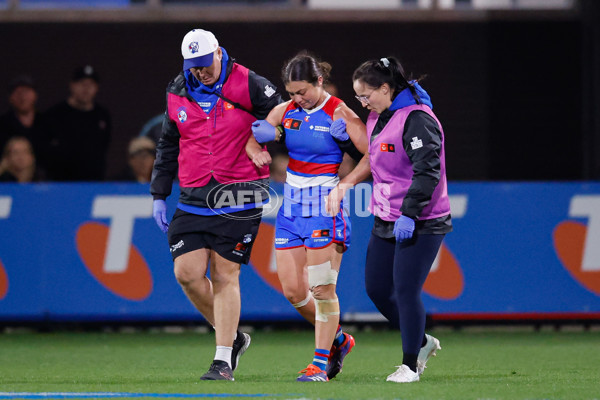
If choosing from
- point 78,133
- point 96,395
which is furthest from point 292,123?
point 78,133

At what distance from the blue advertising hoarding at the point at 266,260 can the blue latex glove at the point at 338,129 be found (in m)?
4.02

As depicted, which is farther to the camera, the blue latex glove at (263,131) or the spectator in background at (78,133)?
the spectator in background at (78,133)

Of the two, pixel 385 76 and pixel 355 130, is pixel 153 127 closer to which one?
pixel 355 130

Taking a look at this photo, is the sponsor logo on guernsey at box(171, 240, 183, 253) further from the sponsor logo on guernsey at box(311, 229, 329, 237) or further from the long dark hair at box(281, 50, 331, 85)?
the long dark hair at box(281, 50, 331, 85)

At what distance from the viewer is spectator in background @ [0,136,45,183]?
11.8 meters

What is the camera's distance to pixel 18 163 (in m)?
11.9

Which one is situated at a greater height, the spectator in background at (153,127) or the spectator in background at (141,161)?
the spectator in background at (153,127)

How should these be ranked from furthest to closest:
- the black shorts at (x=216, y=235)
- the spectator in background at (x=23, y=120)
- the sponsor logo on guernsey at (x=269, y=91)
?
the spectator in background at (x=23, y=120), the sponsor logo on guernsey at (x=269, y=91), the black shorts at (x=216, y=235)

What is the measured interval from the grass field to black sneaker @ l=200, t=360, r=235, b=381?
0.48 feet

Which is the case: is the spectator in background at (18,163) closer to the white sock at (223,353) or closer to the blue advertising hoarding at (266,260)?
the blue advertising hoarding at (266,260)

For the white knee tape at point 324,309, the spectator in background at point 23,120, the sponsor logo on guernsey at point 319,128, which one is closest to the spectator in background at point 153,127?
the spectator in background at point 23,120

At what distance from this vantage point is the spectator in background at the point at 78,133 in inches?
515

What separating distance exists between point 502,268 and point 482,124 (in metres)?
4.36

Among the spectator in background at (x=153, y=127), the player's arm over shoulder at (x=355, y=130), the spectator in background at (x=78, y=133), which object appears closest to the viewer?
the player's arm over shoulder at (x=355, y=130)
